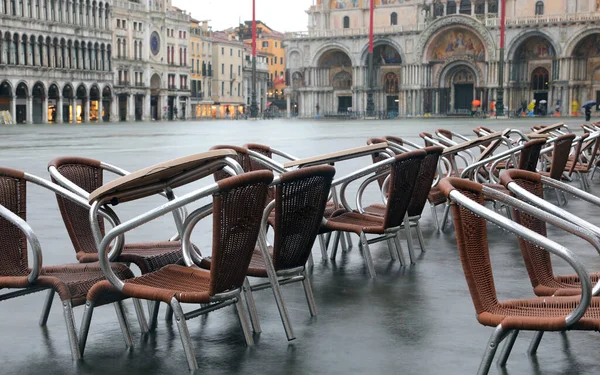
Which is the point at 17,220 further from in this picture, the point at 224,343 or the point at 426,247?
the point at 426,247

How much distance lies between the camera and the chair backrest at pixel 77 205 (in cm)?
546

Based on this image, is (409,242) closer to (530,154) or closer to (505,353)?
(530,154)

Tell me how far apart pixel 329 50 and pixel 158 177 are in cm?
8692

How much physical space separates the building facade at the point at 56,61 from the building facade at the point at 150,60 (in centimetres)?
235

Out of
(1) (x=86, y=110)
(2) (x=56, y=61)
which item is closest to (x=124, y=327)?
(2) (x=56, y=61)

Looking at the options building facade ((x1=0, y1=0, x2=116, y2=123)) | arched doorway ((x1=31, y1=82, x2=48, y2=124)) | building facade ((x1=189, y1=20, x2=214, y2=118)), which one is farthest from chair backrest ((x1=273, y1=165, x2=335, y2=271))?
building facade ((x1=189, y1=20, x2=214, y2=118))

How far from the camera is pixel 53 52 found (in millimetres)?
73375

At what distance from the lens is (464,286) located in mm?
6254

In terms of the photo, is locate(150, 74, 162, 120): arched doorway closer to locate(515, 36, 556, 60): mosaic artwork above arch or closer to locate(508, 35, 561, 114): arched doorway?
locate(508, 35, 561, 114): arched doorway

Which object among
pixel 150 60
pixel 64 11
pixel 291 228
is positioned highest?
pixel 64 11

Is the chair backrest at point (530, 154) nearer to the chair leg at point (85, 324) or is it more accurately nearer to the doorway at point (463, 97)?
the chair leg at point (85, 324)

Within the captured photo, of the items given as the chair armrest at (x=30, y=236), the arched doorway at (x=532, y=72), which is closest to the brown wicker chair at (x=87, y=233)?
the chair armrest at (x=30, y=236)

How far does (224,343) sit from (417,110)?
80691 millimetres

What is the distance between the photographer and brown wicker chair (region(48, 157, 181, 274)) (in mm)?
5258
